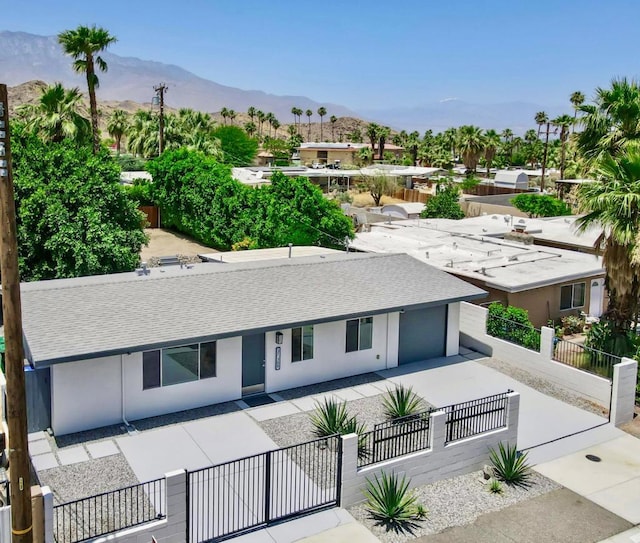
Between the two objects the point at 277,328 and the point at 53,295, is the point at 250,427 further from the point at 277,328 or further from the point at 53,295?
the point at 53,295

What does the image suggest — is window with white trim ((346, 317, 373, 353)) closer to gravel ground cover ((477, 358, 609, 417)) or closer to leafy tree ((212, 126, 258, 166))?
gravel ground cover ((477, 358, 609, 417))

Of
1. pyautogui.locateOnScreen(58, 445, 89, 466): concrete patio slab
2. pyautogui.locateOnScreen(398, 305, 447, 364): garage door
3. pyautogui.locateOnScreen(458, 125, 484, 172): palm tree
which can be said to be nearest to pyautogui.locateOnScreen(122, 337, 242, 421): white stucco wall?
pyautogui.locateOnScreen(58, 445, 89, 466): concrete patio slab

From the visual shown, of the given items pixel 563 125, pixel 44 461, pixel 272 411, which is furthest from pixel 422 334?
pixel 563 125

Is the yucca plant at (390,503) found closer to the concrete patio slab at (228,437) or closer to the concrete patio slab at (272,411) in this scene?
the concrete patio slab at (228,437)

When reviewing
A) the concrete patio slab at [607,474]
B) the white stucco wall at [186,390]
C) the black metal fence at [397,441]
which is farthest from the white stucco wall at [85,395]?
the concrete patio slab at [607,474]

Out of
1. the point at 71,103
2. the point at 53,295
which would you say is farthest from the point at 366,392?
the point at 71,103

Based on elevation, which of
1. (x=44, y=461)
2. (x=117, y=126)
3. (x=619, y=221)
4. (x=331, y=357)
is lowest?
(x=44, y=461)

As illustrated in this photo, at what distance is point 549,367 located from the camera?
71.0ft

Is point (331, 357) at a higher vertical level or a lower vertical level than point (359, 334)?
lower

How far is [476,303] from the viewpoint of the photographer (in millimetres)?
26156

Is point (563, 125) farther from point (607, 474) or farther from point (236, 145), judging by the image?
point (607, 474)

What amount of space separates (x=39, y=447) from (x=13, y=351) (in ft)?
25.2

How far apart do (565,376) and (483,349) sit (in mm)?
A: 3659

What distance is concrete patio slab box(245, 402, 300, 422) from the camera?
Result: 60.4 feet
